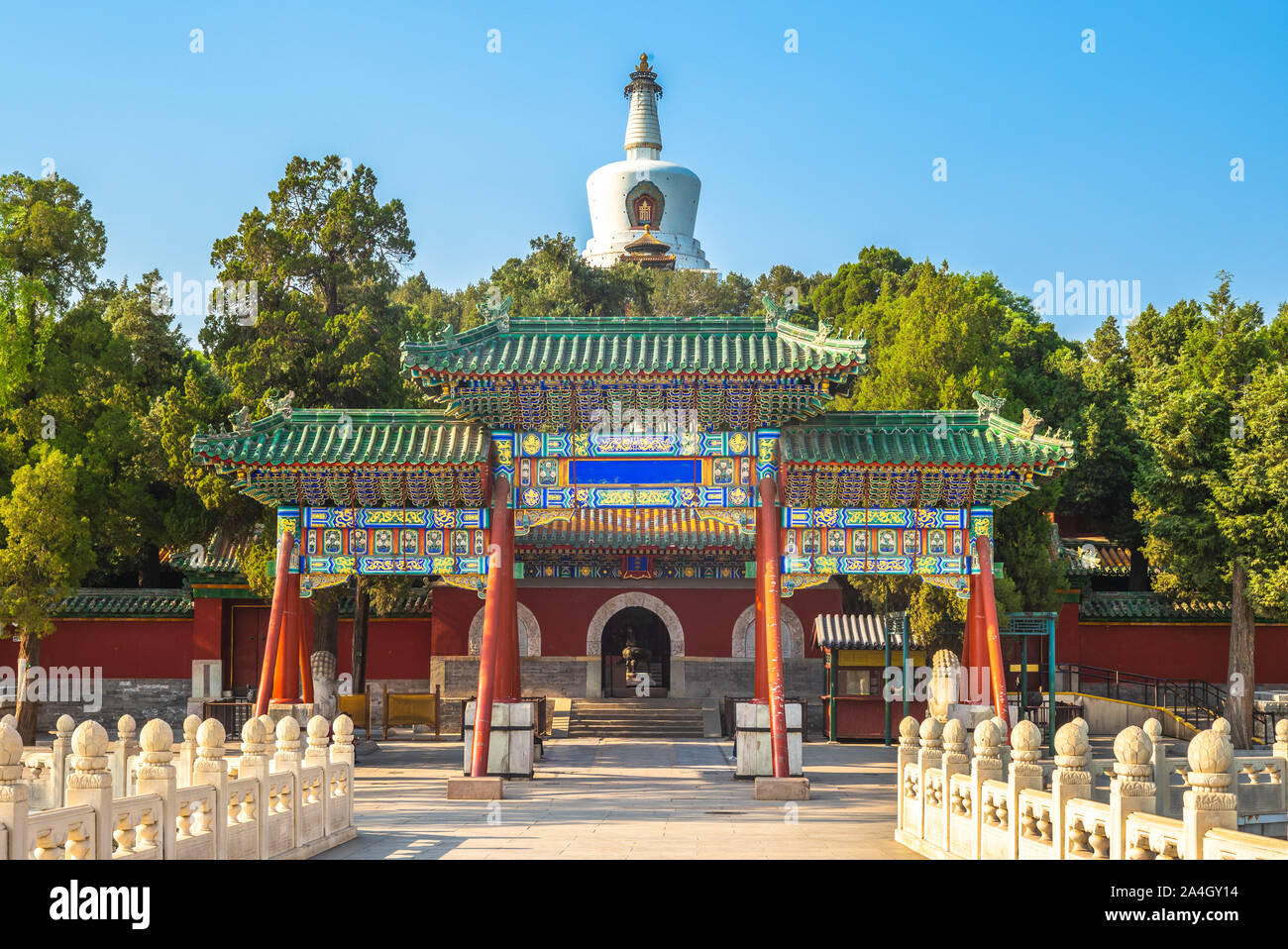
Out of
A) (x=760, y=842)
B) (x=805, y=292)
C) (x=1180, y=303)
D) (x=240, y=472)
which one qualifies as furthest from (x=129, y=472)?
(x=805, y=292)

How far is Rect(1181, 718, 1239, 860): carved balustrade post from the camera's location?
840 centimetres

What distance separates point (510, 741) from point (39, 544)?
10.9 meters

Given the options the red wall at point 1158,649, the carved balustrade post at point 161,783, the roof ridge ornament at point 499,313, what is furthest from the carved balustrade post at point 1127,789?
the red wall at point 1158,649

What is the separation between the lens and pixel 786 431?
823 inches

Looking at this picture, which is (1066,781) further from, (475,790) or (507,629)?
(507,629)

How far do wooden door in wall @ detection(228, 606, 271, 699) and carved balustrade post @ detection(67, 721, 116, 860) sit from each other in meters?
20.3

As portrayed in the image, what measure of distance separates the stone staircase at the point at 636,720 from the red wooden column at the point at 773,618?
8211mm

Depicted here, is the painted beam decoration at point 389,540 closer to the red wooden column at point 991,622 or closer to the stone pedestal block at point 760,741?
the stone pedestal block at point 760,741

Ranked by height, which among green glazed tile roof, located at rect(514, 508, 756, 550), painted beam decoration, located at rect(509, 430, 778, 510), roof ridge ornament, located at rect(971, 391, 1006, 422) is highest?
roof ridge ornament, located at rect(971, 391, 1006, 422)

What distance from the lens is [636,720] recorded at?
27.8 m

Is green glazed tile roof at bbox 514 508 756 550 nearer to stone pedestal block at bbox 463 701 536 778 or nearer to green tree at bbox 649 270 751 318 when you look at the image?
stone pedestal block at bbox 463 701 536 778

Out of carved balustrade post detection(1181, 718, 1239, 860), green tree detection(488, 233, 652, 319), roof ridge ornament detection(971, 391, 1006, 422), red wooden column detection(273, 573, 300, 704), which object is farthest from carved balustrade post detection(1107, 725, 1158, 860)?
green tree detection(488, 233, 652, 319)

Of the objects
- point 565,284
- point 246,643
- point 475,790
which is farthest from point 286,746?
point 565,284

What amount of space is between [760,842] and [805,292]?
41478mm
